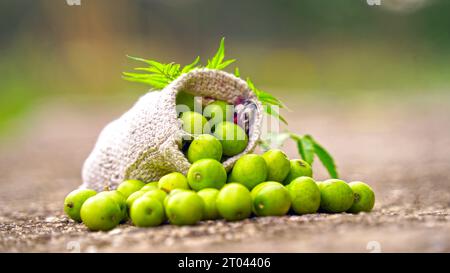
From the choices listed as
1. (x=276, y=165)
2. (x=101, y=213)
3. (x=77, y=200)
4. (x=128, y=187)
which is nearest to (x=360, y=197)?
(x=276, y=165)

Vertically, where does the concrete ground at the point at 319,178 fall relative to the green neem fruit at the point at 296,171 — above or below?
below

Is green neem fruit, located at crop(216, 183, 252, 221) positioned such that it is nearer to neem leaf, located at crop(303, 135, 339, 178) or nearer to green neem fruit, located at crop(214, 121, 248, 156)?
green neem fruit, located at crop(214, 121, 248, 156)

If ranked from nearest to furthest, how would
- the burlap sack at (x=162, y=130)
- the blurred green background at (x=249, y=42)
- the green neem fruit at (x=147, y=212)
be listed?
the green neem fruit at (x=147, y=212) < the burlap sack at (x=162, y=130) < the blurred green background at (x=249, y=42)

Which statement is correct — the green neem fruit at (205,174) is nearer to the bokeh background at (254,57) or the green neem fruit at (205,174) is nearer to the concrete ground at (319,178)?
the concrete ground at (319,178)

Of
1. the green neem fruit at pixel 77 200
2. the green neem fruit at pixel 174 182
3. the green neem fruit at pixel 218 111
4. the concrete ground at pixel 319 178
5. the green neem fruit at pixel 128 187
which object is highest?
the green neem fruit at pixel 218 111

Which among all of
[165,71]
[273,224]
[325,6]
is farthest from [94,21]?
[273,224]

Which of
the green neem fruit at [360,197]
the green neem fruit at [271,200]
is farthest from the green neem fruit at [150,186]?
the green neem fruit at [360,197]

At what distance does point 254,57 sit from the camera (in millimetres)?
18297

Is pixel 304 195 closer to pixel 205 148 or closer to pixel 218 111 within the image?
pixel 205 148

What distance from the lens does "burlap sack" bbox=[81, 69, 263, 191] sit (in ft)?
10.6

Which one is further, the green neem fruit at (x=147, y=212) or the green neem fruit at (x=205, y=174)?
the green neem fruit at (x=205, y=174)

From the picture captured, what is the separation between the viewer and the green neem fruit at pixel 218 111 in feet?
11.1

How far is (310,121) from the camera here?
12031 millimetres
